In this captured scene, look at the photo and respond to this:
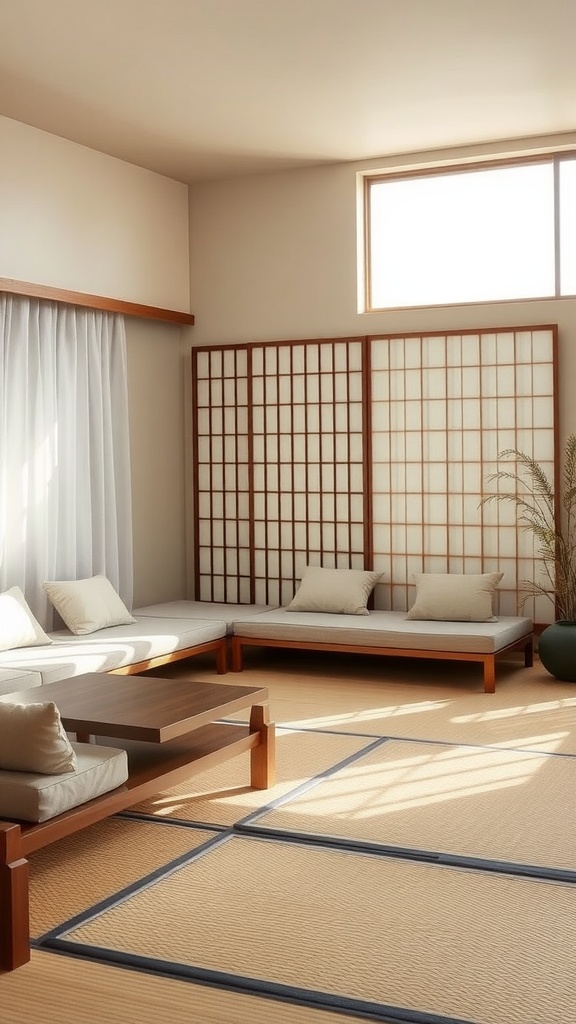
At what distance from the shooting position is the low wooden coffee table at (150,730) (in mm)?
3207

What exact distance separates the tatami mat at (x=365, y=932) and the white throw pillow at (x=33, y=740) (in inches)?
18.1

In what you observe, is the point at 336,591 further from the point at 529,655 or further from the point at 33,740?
the point at 33,740

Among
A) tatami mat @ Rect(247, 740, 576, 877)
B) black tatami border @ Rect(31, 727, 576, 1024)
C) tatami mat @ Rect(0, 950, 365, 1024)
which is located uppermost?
tatami mat @ Rect(247, 740, 576, 877)

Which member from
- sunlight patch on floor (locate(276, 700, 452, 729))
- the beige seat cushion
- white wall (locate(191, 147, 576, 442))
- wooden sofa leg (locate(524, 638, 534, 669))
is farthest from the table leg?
white wall (locate(191, 147, 576, 442))

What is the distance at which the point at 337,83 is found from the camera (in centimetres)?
551

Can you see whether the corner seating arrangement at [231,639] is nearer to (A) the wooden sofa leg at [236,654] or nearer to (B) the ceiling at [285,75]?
(A) the wooden sofa leg at [236,654]

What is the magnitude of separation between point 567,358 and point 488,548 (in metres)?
1.30

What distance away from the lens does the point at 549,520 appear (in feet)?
21.6

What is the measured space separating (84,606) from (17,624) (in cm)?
62

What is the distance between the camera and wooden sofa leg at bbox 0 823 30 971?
8.79ft

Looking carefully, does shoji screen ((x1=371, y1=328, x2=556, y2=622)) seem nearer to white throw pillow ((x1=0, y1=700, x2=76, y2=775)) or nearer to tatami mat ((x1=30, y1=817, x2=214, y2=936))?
tatami mat ((x1=30, y1=817, x2=214, y2=936))

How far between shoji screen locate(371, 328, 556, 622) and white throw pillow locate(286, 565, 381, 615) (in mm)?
286

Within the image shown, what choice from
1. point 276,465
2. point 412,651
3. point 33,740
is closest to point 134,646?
point 412,651

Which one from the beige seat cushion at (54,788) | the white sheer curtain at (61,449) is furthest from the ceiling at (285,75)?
the beige seat cushion at (54,788)
